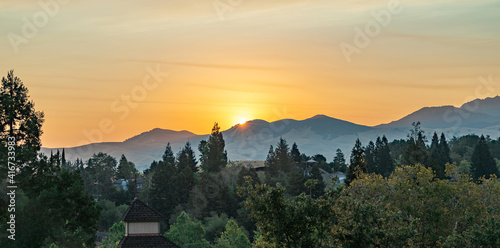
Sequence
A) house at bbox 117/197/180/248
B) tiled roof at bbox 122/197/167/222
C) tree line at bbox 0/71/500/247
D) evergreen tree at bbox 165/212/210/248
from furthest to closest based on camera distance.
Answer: evergreen tree at bbox 165/212/210/248
tiled roof at bbox 122/197/167/222
house at bbox 117/197/180/248
tree line at bbox 0/71/500/247

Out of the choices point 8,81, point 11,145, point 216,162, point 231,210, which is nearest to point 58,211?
point 11,145

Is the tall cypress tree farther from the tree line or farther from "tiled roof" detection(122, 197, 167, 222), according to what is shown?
"tiled roof" detection(122, 197, 167, 222)

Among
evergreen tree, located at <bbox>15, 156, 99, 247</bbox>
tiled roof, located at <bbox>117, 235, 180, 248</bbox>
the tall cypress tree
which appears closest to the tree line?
evergreen tree, located at <bbox>15, 156, 99, 247</bbox>

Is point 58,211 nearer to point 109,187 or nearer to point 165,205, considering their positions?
point 165,205

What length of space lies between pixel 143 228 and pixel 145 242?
137 centimetres

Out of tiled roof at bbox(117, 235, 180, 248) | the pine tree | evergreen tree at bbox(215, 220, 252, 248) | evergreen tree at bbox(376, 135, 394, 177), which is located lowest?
evergreen tree at bbox(215, 220, 252, 248)

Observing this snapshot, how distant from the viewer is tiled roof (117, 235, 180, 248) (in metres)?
52.3

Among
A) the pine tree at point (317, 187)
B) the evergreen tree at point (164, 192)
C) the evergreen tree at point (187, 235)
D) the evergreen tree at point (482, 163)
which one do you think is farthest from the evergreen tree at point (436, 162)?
the evergreen tree at point (164, 192)

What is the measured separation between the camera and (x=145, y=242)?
52906mm

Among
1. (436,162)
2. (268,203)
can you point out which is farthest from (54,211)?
(436,162)

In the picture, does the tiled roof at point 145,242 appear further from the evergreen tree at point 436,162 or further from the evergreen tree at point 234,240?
the evergreen tree at point 436,162

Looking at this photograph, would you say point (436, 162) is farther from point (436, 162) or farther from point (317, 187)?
point (317, 187)

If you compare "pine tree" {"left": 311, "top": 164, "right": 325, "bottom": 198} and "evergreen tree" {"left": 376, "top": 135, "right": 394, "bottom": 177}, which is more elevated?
"evergreen tree" {"left": 376, "top": 135, "right": 394, "bottom": 177}

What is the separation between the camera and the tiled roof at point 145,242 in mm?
52312
